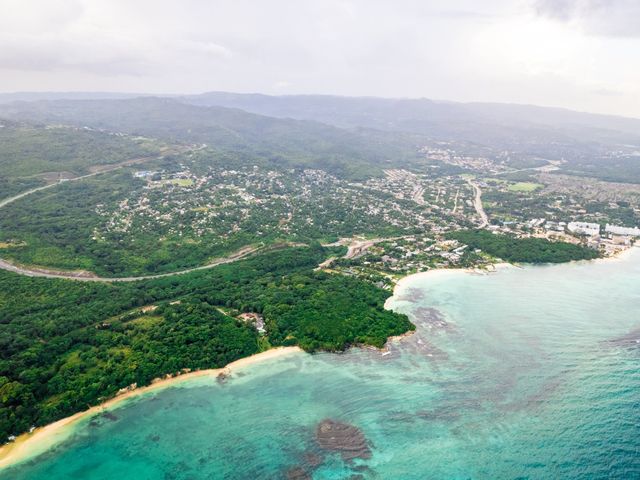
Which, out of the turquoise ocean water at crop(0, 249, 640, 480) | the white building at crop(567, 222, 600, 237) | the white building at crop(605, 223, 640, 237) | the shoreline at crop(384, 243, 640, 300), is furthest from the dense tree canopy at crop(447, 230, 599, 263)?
the turquoise ocean water at crop(0, 249, 640, 480)

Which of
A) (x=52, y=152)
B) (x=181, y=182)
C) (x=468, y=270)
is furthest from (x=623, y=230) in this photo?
(x=52, y=152)

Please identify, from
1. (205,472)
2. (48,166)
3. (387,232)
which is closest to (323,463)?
(205,472)

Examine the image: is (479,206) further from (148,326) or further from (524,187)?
(148,326)

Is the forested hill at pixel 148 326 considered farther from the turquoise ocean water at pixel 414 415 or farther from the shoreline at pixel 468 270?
the shoreline at pixel 468 270

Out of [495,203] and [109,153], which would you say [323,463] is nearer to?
[495,203]

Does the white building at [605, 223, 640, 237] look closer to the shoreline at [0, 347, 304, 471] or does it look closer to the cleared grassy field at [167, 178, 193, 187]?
the shoreline at [0, 347, 304, 471]

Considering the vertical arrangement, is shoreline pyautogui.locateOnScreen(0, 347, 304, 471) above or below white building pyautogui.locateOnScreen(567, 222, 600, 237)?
below

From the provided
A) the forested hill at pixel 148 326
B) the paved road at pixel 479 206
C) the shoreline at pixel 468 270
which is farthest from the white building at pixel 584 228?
the forested hill at pixel 148 326
